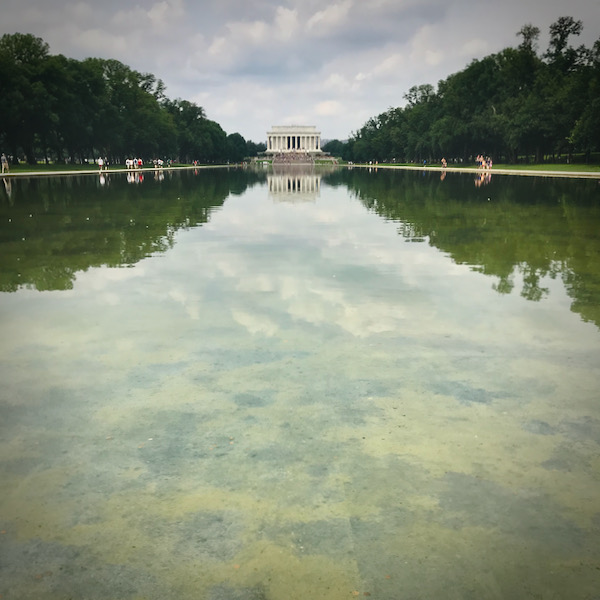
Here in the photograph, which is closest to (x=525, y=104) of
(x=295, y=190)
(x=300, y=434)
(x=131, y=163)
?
(x=295, y=190)

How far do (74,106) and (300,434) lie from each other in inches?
3548

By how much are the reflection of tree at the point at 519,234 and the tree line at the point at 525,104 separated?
45.9m

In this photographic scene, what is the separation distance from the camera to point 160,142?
116 meters

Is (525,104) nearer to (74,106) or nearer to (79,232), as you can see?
(74,106)

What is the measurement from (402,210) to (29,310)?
20.3 m

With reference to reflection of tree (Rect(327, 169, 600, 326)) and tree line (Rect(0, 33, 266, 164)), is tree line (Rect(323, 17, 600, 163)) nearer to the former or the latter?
reflection of tree (Rect(327, 169, 600, 326))

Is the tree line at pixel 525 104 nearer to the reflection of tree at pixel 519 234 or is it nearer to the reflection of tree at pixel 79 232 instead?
the reflection of tree at pixel 519 234

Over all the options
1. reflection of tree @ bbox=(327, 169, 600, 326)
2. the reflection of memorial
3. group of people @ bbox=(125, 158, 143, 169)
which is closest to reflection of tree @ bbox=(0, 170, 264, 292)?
the reflection of memorial

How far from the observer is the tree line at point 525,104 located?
242 feet

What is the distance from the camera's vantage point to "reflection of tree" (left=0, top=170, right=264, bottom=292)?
44.2 feet

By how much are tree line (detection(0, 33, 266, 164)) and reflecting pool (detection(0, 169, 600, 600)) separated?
73.1 m

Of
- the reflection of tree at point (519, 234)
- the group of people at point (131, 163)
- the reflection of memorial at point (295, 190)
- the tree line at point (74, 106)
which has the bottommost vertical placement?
the reflection of tree at point (519, 234)

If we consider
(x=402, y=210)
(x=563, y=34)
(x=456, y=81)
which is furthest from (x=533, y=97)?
(x=402, y=210)

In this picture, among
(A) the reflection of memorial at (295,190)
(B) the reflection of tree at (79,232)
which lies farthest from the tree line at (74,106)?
(B) the reflection of tree at (79,232)
